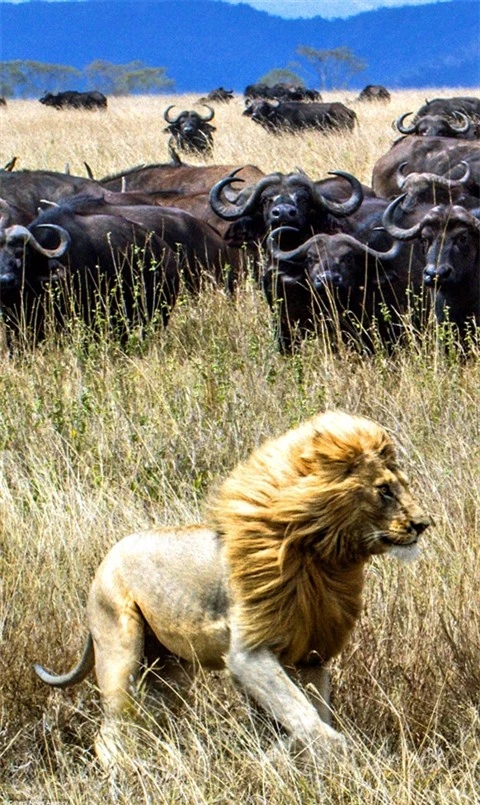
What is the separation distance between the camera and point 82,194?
13.8m

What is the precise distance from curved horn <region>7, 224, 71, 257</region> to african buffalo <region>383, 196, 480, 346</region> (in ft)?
8.06

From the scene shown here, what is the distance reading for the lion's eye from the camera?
3627 mm

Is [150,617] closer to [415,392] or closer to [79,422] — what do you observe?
[79,422]

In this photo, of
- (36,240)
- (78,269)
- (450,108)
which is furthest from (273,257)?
(450,108)

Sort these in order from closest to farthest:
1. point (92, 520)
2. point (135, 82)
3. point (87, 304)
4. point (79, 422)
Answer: point (92, 520) → point (79, 422) → point (87, 304) → point (135, 82)

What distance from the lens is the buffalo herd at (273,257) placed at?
29.5 feet

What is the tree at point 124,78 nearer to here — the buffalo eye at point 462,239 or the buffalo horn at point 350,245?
the buffalo horn at point 350,245

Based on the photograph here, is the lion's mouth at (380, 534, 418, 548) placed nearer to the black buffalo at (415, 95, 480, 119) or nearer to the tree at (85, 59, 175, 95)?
the black buffalo at (415, 95, 480, 119)

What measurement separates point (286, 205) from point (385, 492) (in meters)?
7.20

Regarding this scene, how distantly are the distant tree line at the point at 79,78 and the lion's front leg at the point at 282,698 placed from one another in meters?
61.4

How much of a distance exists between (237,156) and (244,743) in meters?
17.8

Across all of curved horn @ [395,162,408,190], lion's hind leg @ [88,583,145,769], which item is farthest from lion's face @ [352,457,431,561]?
curved horn @ [395,162,408,190]

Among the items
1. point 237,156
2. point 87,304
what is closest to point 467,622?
point 87,304

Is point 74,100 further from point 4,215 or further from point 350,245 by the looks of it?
point 350,245
